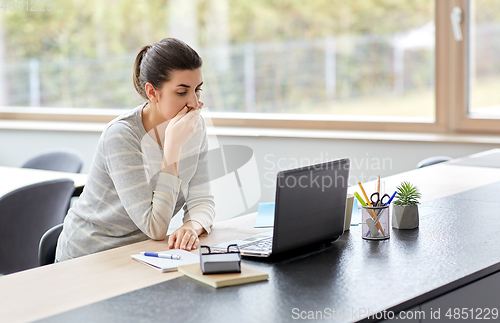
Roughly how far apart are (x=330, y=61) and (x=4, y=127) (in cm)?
266

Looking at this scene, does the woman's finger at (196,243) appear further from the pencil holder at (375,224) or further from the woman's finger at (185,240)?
the pencil holder at (375,224)

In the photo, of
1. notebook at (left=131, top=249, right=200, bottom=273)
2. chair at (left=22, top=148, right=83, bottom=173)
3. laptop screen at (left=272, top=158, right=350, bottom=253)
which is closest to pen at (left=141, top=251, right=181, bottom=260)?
notebook at (left=131, top=249, right=200, bottom=273)

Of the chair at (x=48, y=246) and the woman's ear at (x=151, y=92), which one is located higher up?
the woman's ear at (x=151, y=92)

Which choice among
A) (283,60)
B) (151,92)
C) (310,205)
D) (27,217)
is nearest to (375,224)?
(310,205)

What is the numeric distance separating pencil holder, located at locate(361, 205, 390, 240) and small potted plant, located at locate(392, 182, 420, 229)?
0.10 m

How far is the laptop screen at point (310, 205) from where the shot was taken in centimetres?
133

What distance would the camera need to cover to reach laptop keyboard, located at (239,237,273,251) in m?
1.43

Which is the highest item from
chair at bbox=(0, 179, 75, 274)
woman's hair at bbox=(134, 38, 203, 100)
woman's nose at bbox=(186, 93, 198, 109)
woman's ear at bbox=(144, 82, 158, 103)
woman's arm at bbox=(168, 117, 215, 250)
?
woman's hair at bbox=(134, 38, 203, 100)

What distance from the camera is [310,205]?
4.59 feet

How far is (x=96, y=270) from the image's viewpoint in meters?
1.36

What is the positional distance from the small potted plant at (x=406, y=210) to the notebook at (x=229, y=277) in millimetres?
562

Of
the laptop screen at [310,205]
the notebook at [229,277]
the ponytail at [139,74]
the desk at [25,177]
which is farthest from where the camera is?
the desk at [25,177]

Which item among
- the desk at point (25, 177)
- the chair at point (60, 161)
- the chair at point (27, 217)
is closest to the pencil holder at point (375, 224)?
the chair at point (27, 217)

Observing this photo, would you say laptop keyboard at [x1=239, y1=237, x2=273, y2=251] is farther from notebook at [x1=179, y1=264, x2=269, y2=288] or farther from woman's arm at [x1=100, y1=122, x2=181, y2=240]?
woman's arm at [x1=100, y1=122, x2=181, y2=240]
